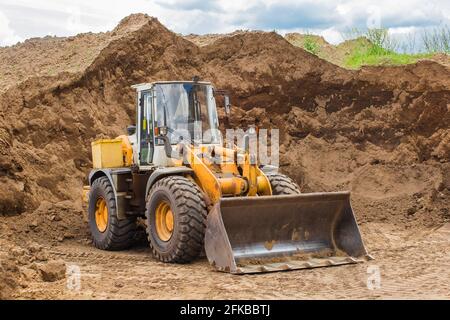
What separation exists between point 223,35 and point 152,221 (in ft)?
27.6

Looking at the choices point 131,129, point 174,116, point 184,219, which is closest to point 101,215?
point 131,129

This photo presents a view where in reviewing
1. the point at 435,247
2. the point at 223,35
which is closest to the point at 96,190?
the point at 435,247

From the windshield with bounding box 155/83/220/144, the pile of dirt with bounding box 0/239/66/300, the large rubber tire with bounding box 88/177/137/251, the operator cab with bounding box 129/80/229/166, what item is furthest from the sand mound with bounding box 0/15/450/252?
the pile of dirt with bounding box 0/239/66/300

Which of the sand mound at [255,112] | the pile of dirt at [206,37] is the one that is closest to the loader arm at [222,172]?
the sand mound at [255,112]

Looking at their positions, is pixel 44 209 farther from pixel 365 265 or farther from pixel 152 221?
pixel 365 265

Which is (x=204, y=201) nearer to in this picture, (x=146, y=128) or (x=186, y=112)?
(x=186, y=112)

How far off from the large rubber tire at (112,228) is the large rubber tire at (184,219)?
177cm

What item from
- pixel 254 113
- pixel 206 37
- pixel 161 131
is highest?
pixel 206 37

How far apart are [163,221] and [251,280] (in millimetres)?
2289

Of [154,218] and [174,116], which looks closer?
[154,218]

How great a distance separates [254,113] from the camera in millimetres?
17828

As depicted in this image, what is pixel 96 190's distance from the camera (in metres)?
13.3

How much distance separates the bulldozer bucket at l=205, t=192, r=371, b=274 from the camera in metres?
10.3

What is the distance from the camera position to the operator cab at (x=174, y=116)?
12.0 metres
